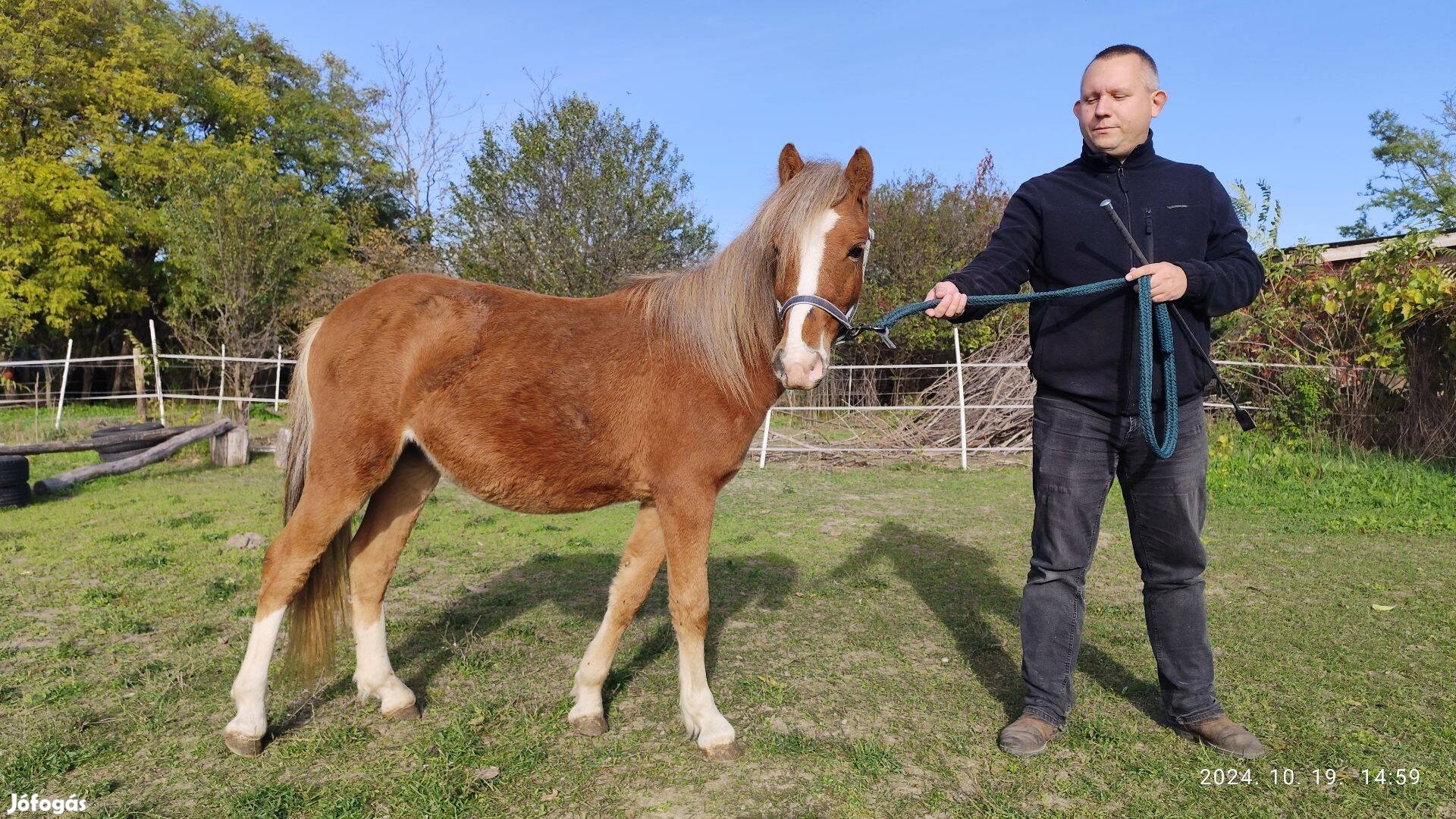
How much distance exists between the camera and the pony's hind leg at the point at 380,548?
318 centimetres

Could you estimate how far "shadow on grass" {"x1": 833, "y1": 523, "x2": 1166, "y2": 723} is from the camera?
11.1 ft

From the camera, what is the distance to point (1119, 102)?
269cm

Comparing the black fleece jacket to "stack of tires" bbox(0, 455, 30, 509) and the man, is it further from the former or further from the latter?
"stack of tires" bbox(0, 455, 30, 509)

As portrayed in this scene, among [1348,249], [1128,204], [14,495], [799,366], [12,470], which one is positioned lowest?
[14,495]

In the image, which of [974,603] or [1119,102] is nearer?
[1119,102]

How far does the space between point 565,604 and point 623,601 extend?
161 centimetres

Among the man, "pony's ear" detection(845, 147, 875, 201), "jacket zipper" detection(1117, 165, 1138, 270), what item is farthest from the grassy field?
"pony's ear" detection(845, 147, 875, 201)

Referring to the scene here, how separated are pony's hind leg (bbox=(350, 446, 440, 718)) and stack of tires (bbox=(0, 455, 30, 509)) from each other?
6.46 m

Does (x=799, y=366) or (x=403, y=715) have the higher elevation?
(x=799, y=366)

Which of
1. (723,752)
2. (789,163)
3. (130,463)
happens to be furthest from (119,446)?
(789,163)

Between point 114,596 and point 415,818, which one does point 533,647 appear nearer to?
point 415,818

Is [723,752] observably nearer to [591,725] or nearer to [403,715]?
[591,725]

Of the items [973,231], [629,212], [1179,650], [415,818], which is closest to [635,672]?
[415,818]

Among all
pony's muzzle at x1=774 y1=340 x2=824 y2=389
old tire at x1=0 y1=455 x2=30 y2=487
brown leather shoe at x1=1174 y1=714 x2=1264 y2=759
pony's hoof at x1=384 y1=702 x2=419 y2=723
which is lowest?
pony's hoof at x1=384 y1=702 x2=419 y2=723
